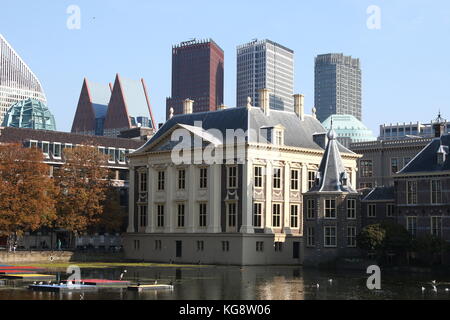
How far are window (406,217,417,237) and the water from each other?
28.5 feet

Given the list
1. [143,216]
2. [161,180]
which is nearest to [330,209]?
[161,180]

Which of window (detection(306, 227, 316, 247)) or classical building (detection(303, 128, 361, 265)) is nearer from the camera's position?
classical building (detection(303, 128, 361, 265))

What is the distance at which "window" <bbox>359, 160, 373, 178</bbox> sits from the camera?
122688 mm

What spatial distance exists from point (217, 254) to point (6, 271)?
30915mm

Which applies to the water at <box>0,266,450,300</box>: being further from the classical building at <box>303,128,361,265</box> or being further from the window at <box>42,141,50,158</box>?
the window at <box>42,141,50,158</box>

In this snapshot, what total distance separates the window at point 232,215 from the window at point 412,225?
63.6 ft

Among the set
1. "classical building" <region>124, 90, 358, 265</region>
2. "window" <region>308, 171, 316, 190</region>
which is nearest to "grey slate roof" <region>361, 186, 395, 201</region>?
"classical building" <region>124, 90, 358, 265</region>

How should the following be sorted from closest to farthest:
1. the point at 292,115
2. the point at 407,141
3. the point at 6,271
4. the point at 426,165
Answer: the point at 6,271, the point at 426,165, the point at 292,115, the point at 407,141

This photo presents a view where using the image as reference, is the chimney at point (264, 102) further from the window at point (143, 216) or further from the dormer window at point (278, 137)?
the window at point (143, 216)

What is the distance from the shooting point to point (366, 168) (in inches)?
4860

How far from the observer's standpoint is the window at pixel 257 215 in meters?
96.5

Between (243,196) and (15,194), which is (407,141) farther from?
(15,194)
